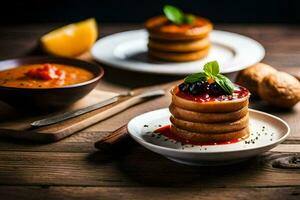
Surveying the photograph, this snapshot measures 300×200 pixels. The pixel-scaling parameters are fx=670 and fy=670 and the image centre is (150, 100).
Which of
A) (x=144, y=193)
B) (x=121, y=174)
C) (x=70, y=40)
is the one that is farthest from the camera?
(x=70, y=40)

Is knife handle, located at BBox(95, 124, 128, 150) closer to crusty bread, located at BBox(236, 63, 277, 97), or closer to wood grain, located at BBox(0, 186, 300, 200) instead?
wood grain, located at BBox(0, 186, 300, 200)

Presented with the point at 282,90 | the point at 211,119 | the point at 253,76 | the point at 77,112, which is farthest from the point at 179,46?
the point at 211,119

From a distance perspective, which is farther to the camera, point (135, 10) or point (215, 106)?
point (135, 10)

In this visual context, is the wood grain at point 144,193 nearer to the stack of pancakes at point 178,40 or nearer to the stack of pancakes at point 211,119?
the stack of pancakes at point 211,119

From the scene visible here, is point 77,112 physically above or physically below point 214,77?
below

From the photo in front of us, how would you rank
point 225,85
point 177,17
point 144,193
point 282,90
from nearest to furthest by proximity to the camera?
point 144,193
point 225,85
point 282,90
point 177,17

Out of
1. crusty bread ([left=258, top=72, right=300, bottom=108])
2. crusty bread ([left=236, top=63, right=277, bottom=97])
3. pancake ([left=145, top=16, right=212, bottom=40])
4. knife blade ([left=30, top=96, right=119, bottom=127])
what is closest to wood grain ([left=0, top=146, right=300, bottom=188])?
knife blade ([left=30, top=96, right=119, bottom=127])

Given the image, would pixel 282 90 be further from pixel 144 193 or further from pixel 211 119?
pixel 144 193

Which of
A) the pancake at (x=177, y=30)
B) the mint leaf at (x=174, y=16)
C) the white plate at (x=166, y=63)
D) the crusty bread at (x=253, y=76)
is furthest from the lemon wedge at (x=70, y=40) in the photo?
the crusty bread at (x=253, y=76)
